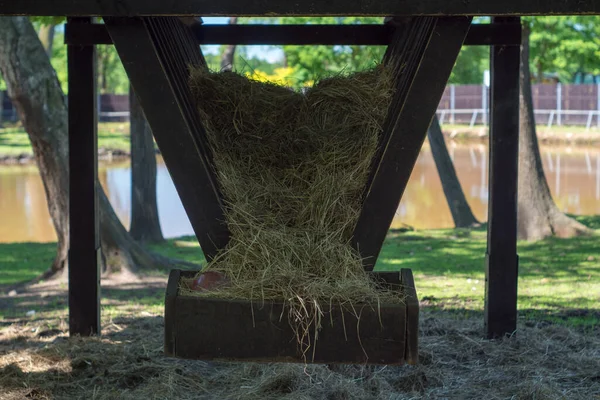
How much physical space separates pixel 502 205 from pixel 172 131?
337 cm

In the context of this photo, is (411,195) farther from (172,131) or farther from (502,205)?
(172,131)

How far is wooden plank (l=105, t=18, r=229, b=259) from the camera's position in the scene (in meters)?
4.66

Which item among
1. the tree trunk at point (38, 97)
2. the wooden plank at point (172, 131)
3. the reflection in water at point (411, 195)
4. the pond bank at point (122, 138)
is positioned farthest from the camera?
the pond bank at point (122, 138)

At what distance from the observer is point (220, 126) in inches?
205

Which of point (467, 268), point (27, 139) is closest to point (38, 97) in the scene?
point (467, 268)

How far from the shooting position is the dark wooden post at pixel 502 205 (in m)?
6.99

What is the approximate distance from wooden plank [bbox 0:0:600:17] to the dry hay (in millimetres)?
2439

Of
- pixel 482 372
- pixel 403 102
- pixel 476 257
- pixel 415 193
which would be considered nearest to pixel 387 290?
pixel 403 102

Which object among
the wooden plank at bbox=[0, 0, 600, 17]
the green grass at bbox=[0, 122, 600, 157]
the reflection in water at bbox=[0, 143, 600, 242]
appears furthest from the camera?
the green grass at bbox=[0, 122, 600, 157]

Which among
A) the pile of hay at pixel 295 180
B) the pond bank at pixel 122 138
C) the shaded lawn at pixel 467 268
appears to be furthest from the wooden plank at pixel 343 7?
the pond bank at pixel 122 138

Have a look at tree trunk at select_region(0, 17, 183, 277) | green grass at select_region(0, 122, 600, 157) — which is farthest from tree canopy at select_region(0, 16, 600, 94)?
tree trunk at select_region(0, 17, 183, 277)

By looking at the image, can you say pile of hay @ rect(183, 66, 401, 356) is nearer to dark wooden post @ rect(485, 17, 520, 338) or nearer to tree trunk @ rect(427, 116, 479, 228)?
dark wooden post @ rect(485, 17, 520, 338)

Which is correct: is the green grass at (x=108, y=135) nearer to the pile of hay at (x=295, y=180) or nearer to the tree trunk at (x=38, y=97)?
the tree trunk at (x=38, y=97)

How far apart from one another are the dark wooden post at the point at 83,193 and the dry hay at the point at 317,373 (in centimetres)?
27
